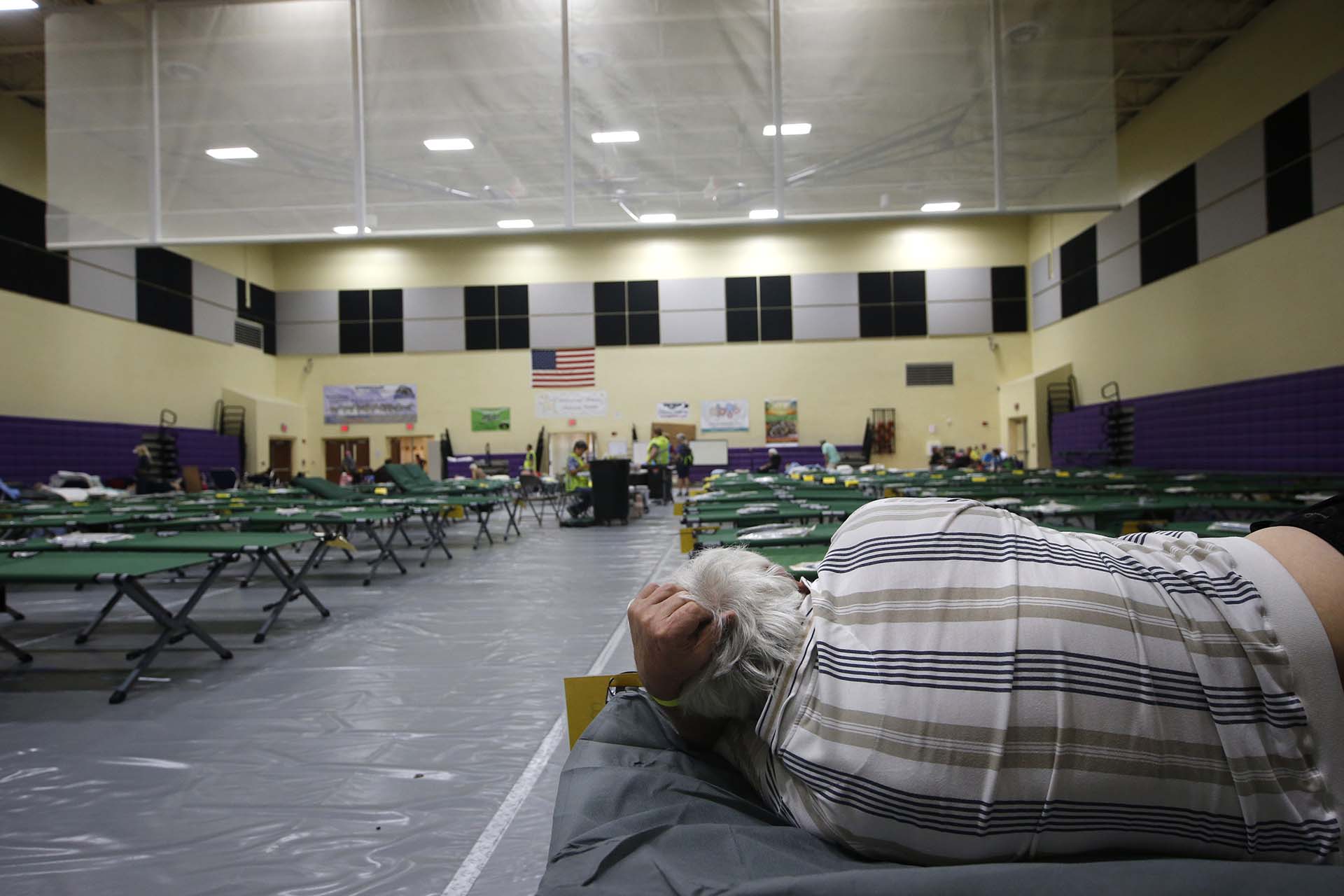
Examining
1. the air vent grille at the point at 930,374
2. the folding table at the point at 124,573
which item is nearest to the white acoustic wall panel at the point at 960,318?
the air vent grille at the point at 930,374

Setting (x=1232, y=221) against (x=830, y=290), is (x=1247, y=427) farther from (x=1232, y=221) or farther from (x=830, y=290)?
(x=830, y=290)

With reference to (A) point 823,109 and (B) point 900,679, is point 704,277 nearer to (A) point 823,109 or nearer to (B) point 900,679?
(A) point 823,109

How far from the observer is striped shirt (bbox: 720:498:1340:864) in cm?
79

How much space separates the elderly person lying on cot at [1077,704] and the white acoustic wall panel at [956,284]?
1930 centimetres

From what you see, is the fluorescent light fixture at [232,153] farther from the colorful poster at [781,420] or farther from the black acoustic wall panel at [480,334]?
the colorful poster at [781,420]

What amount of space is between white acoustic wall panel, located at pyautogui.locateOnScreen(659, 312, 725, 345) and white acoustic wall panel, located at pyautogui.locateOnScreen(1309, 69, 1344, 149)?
10.9 meters

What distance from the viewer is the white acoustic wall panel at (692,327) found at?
1908 cm

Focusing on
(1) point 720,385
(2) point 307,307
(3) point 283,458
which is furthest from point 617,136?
(3) point 283,458

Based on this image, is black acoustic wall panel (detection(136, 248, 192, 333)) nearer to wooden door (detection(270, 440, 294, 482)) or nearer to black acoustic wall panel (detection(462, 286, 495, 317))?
wooden door (detection(270, 440, 294, 482))

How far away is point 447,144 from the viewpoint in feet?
29.1

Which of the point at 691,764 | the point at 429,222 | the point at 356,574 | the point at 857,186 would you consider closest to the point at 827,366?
the point at 857,186

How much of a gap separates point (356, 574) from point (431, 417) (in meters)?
13.3

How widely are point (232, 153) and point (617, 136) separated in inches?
183

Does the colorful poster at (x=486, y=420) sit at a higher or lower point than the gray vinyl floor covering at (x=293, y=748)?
higher
